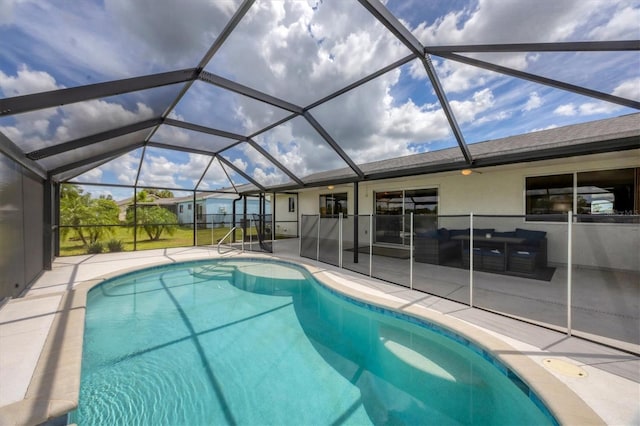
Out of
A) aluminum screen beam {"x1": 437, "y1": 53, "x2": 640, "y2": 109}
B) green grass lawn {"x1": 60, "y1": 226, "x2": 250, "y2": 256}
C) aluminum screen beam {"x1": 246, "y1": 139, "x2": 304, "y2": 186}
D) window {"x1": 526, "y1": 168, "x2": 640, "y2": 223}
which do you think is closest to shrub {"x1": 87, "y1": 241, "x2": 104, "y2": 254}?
green grass lawn {"x1": 60, "y1": 226, "x2": 250, "y2": 256}

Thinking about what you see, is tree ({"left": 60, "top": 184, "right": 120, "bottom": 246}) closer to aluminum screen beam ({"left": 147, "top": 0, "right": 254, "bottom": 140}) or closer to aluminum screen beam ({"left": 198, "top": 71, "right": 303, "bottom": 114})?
aluminum screen beam ({"left": 147, "top": 0, "right": 254, "bottom": 140})

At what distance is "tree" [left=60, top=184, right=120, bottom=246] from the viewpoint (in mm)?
9969

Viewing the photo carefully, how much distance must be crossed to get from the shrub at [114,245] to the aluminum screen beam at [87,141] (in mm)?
6034

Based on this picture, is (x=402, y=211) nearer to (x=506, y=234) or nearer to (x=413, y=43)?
(x=506, y=234)

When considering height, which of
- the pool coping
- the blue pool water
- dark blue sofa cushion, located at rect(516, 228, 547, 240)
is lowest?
the blue pool water

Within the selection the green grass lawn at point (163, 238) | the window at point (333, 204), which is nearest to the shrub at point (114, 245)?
the green grass lawn at point (163, 238)

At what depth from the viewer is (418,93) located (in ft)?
15.8

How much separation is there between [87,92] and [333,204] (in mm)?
9899

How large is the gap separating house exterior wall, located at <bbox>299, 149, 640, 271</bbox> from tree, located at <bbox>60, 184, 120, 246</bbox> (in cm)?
1059

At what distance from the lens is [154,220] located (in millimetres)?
12562

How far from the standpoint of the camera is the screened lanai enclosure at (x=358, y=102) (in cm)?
282

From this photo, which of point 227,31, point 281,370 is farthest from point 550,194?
point 227,31

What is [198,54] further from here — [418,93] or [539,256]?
[539,256]

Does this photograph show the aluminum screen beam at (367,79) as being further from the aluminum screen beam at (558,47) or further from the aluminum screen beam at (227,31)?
the aluminum screen beam at (227,31)
